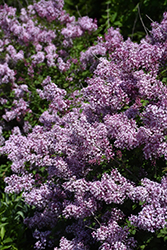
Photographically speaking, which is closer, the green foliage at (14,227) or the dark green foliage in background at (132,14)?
the green foliage at (14,227)

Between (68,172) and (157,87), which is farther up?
(157,87)

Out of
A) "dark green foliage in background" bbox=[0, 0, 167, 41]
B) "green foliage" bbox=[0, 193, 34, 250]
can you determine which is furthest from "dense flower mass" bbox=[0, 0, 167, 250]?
"dark green foliage in background" bbox=[0, 0, 167, 41]

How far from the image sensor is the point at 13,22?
5.47 m

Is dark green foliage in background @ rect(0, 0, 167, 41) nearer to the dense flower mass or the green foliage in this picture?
the dense flower mass

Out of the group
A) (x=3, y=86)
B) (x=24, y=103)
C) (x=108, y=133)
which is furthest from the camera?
(x=3, y=86)

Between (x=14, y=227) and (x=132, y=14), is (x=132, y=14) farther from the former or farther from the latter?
(x=14, y=227)

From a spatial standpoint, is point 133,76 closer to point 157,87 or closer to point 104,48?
point 157,87

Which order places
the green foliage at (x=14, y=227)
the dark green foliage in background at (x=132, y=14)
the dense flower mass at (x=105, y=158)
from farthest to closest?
the dark green foliage in background at (x=132, y=14) < the green foliage at (x=14, y=227) < the dense flower mass at (x=105, y=158)

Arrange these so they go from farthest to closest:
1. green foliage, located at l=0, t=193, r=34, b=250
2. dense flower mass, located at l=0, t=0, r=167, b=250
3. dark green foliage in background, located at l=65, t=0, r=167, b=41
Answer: dark green foliage in background, located at l=65, t=0, r=167, b=41 < green foliage, located at l=0, t=193, r=34, b=250 < dense flower mass, located at l=0, t=0, r=167, b=250

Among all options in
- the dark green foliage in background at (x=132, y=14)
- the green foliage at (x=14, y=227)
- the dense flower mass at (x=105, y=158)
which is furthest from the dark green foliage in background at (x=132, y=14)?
the green foliage at (x=14, y=227)

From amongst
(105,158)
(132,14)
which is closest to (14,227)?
(105,158)

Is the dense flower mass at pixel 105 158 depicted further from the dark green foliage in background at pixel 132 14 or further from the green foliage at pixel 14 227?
the dark green foliage in background at pixel 132 14

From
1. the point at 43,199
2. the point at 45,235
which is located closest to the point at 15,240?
the point at 45,235

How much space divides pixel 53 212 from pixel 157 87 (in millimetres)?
1595
